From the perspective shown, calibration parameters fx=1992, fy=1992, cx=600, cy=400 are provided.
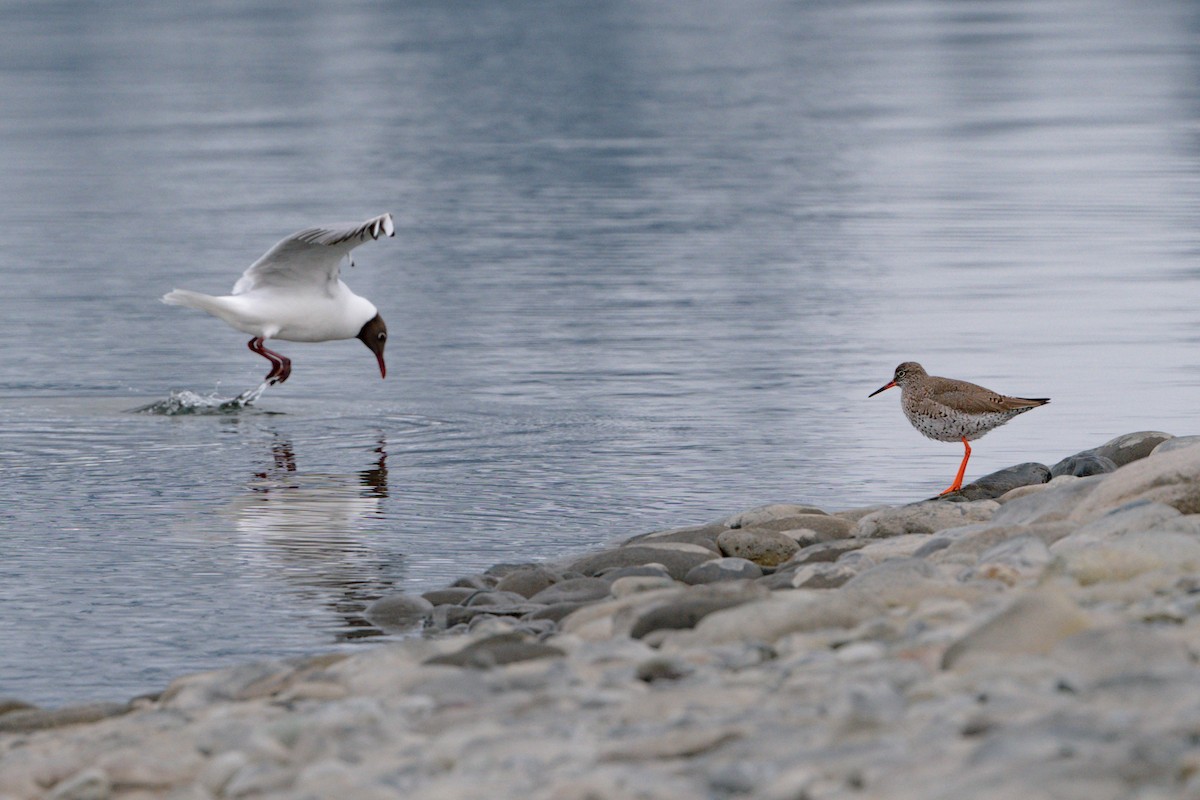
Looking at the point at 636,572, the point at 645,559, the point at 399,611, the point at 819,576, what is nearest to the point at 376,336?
the point at 645,559

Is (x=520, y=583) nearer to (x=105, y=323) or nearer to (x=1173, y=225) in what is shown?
(x=105, y=323)

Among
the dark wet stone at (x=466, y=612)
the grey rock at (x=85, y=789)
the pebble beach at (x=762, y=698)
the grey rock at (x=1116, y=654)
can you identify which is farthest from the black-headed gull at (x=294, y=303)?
the grey rock at (x=1116, y=654)

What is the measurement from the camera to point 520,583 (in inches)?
375

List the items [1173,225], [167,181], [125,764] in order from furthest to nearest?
[167,181]
[1173,225]
[125,764]

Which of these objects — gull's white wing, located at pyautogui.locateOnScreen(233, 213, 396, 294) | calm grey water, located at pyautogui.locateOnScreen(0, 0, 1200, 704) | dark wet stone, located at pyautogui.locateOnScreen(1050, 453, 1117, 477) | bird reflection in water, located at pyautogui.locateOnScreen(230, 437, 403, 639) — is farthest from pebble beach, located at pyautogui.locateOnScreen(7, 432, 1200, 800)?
gull's white wing, located at pyautogui.locateOnScreen(233, 213, 396, 294)

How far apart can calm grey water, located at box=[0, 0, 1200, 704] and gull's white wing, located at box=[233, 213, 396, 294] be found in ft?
3.08

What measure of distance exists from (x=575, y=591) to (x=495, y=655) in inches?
82.9

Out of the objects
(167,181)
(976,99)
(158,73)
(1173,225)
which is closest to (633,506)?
(1173,225)

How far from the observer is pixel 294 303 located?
51.6 feet

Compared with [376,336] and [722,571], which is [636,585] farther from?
[376,336]

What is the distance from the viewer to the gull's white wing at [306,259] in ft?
47.1

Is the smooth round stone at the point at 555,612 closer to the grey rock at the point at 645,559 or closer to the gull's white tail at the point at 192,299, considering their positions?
the grey rock at the point at 645,559

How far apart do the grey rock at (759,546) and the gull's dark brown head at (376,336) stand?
6.61 meters

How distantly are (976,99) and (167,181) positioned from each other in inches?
889
